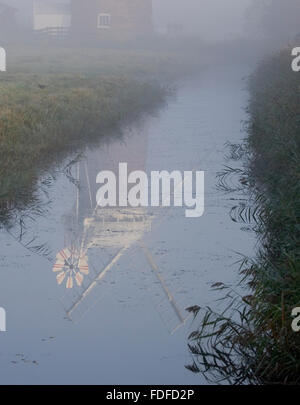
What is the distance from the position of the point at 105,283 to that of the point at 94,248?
1.29 metres

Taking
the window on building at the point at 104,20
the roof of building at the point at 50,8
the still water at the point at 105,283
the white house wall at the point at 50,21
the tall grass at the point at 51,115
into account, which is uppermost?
the roof of building at the point at 50,8

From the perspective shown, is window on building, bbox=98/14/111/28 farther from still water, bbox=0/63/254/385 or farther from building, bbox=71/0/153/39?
still water, bbox=0/63/254/385

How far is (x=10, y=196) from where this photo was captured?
11.0 m

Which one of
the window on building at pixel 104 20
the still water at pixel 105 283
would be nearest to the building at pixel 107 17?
the window on building at pixel 104 20

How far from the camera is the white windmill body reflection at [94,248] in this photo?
7.50 m

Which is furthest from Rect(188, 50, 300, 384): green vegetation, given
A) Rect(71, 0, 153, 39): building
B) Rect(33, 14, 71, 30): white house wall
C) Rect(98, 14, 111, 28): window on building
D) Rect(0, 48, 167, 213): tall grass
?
Rect(33, 14, 71, 30): white house wall

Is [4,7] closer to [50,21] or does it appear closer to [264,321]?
[50,21]

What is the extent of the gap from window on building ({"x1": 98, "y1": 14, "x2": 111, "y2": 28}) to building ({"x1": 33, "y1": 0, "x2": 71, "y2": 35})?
16.3ft

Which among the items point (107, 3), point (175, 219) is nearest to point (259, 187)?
point (175, 219)

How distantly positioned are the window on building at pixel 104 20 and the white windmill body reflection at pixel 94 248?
5163 centimetres

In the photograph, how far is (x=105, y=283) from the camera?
316 inches

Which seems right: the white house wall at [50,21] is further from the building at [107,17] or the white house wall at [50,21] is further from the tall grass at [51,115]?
the tall grass at [51,115]

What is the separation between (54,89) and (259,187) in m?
12.3

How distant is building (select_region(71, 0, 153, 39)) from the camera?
63406 mm
